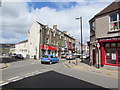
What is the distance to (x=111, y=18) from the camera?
38.9 feet

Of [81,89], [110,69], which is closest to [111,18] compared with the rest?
[110,69]

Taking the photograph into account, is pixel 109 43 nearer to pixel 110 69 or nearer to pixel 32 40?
pixel 110 69

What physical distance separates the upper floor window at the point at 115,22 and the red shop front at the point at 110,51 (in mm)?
1403

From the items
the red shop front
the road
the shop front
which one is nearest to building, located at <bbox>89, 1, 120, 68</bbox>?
the red shop front

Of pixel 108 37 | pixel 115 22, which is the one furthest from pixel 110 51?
pixel 115 22

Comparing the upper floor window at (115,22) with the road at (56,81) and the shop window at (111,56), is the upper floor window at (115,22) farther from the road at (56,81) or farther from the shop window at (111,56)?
the road at (56,81)

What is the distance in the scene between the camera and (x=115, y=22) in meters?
11.4

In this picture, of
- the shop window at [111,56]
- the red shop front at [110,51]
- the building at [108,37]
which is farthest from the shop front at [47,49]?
the shop window at [111,56]

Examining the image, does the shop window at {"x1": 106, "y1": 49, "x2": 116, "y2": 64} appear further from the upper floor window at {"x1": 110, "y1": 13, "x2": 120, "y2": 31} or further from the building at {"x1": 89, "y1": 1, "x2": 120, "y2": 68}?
the upper floor window at {"x1": 110, "y1": 13, "x2": 120, "y2": 31}

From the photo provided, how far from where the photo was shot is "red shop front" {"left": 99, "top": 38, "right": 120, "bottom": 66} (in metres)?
11.3

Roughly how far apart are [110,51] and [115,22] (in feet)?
10.9

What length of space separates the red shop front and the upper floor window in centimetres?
140

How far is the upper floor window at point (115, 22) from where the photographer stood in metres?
11.2

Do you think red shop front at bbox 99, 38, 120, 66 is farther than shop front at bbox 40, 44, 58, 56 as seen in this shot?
No
